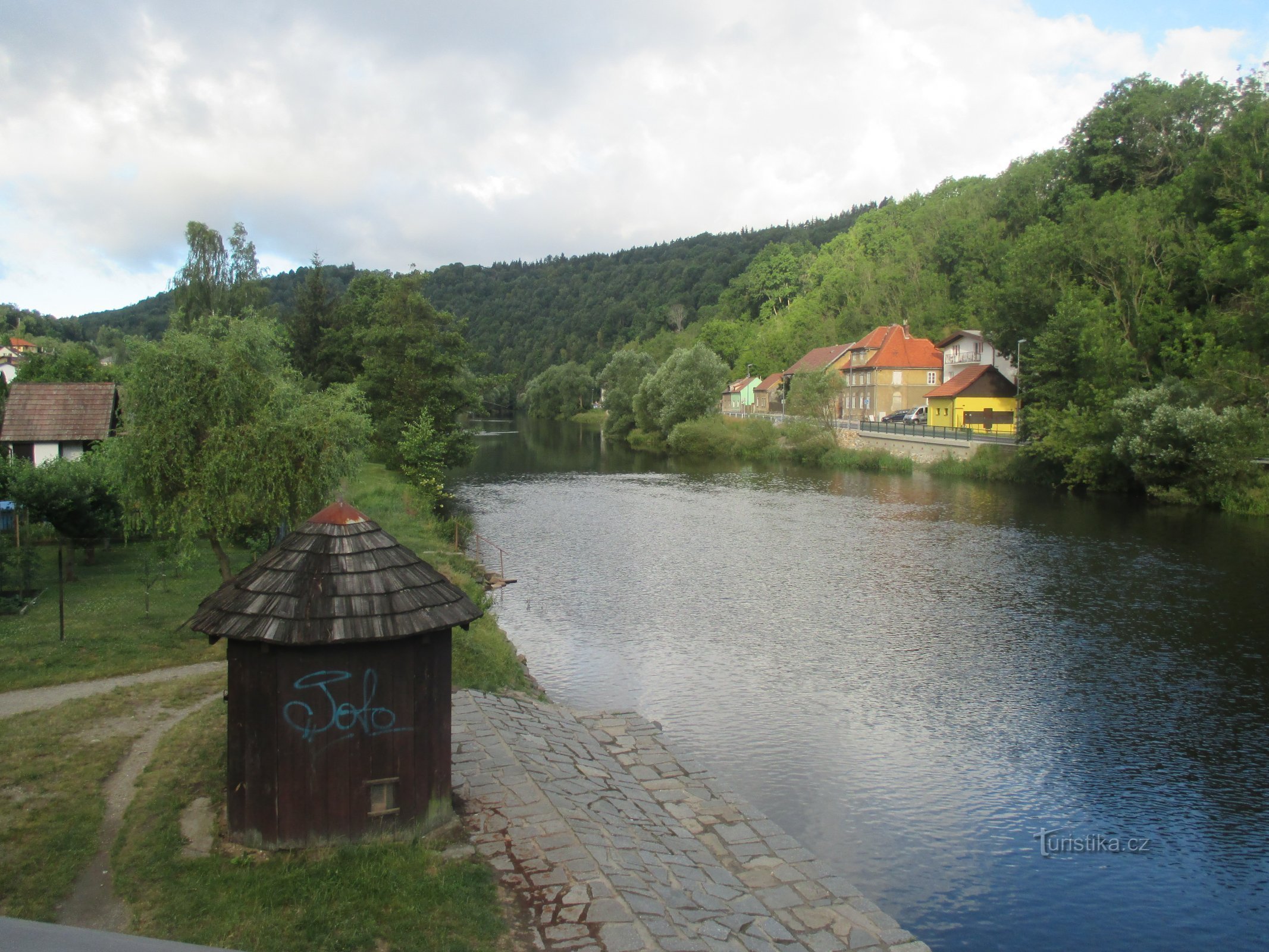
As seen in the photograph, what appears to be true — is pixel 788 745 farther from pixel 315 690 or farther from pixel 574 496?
pixel 574 496

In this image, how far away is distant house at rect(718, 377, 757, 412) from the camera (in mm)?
105500

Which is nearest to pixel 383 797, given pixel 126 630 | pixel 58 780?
pixel 58 780

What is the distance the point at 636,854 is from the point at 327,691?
324cm

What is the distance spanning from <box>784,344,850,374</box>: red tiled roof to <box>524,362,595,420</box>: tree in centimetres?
3236

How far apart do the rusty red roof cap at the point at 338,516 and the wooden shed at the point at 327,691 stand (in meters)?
0.18

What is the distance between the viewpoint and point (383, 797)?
7383mm

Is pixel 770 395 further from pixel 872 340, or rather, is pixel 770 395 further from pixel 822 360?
pixel 872 340

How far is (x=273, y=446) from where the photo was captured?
14727 mm

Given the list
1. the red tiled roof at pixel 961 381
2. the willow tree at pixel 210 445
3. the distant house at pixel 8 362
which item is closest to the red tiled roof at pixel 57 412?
Answer: the willow tree at pixel 210 445

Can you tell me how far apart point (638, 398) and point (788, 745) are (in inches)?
2571

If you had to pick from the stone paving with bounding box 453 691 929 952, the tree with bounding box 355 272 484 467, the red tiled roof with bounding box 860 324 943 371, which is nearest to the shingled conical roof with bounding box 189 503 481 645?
the stone paving with bounding box 453 691 929 952

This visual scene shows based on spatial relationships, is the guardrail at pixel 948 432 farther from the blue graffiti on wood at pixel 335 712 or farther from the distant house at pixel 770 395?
the blue graffiti on wood at pixel 335 712

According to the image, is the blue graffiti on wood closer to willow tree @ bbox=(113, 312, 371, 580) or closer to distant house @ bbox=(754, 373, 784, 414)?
willow tree @ bbox=(113, 312, 371, 580)

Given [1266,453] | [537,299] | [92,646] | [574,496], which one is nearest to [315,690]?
[92,646]
